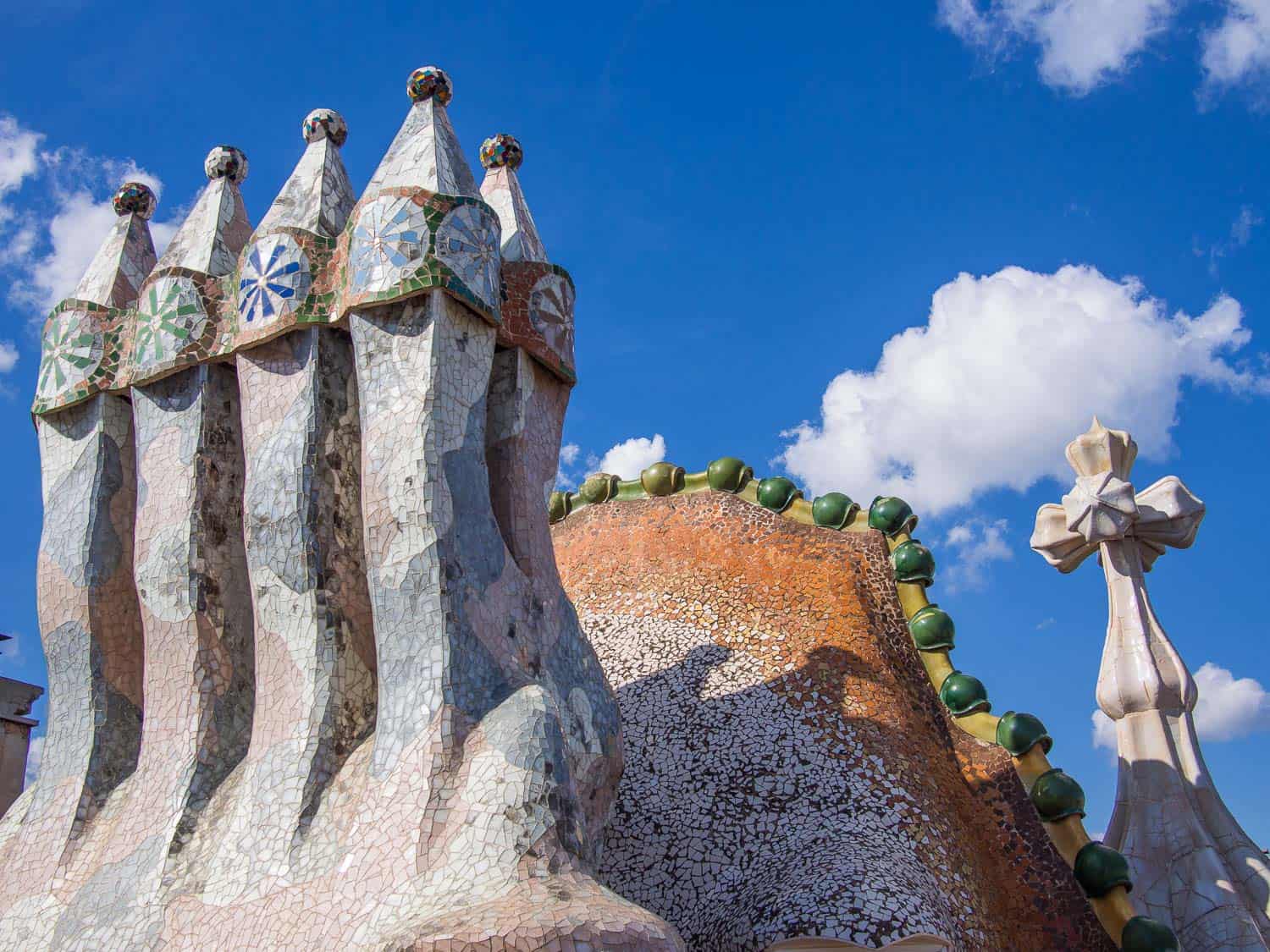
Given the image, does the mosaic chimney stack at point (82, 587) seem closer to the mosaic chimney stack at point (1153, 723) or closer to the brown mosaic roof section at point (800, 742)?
the brown mosaic roof section at point (800, 742)

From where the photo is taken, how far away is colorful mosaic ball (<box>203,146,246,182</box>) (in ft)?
23.7

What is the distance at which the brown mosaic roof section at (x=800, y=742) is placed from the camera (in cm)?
679

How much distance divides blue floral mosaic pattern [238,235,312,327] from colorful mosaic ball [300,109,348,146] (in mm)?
862

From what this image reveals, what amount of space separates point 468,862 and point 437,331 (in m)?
2.21

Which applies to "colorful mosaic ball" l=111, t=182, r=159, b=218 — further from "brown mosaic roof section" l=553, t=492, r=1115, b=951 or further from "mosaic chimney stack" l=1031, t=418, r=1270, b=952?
"mosaic chimney stack" l=1031, t=418, r=1270, b=952

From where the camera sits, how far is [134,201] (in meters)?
7.48

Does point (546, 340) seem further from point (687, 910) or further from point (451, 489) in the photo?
point (687, 910)

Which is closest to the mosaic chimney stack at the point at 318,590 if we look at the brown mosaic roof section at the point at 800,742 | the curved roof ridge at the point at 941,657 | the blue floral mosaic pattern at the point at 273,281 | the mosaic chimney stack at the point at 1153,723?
the blue floral mosaic pattern at the point at 273,281

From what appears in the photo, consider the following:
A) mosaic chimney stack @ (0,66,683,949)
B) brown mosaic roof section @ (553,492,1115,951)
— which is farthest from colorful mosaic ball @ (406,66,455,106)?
brown mosaic roof section @ (553,492,1115,951)

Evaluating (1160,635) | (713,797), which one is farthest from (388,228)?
(1160,635)

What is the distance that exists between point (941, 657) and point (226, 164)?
5.28 metres

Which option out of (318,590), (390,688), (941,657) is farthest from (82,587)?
(941,657)

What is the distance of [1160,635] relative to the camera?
8977 millimetres

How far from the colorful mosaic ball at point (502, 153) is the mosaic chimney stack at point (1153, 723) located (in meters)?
4.28
